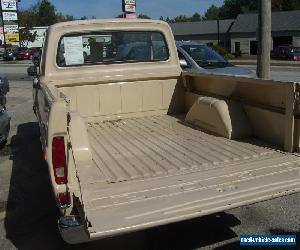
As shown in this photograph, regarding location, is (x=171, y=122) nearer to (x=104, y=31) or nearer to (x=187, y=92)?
(x=187, y=92)

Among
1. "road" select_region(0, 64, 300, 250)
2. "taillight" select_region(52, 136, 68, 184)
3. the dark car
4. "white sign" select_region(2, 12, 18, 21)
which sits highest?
"white sign" select_region(2, 12, 18, 21)

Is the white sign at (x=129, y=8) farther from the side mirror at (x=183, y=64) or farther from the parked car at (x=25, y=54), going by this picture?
the parked car at (x=25, y=54)

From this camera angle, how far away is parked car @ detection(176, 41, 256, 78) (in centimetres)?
1099

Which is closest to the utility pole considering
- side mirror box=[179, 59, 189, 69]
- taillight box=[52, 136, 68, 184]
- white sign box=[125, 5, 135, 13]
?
side mirror box=[179, 59, 189, 69]

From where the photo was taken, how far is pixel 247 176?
372cm

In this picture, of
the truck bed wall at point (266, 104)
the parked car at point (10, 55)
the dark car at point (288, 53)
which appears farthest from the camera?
the parked car at point (10, 55)

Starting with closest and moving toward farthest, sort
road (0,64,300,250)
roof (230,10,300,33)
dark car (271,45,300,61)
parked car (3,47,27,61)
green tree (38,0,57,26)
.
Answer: road (0,64,300,250), dark car (271,45,300,61), parked car (3,47,27,61), roof (230,10,300,33), green tree (38,0,57,26)

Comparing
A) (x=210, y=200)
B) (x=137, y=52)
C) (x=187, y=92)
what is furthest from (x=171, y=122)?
(x=210, y=200)

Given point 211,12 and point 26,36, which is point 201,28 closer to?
point 26,36

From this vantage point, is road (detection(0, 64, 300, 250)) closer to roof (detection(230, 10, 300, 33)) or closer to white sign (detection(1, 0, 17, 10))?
white sign (detection(1, 0, 17, 10))

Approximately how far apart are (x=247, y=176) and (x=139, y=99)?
2.91 meters

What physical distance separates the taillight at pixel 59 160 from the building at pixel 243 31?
6214 cm

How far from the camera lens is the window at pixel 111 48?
608 cm

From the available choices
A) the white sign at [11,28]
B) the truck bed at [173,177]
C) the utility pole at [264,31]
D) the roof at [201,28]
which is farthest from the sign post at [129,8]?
the roof at [201,28]
